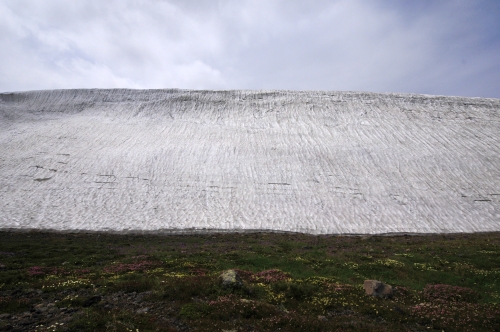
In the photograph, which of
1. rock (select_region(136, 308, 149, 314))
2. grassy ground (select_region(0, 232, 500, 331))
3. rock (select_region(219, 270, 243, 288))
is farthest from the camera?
rock (select_region(219, 270, 243, 288))

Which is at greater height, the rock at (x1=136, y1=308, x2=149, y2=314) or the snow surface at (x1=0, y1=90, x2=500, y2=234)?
the snow surface at (x1=0, y1=90, x2=500, y2=234)

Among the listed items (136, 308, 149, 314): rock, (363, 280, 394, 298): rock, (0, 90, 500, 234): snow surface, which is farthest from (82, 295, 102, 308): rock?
(0, 90, 500, 234): snow surface

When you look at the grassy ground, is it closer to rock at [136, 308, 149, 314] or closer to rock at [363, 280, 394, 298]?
rock at [136, 308, 149, 314]

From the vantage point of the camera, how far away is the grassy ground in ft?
30.4

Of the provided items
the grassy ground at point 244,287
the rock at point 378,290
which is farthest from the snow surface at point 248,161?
the rock at point 378,290

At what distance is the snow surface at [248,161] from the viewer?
2780cm

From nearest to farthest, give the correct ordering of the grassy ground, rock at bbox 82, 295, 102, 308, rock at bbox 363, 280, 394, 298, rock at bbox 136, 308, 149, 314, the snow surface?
the grassy ground, rock at bbox 136, 308, 149, 314, rock at bbox 82, 295, 102, 308, rock at bbox 363, 280, 394, 298, the snow surface

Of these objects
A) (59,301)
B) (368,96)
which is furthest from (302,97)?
(59,301)

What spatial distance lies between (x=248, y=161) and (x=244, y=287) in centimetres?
2474

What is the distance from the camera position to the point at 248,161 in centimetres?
3566

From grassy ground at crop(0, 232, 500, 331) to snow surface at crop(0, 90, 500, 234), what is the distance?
17.3 feet

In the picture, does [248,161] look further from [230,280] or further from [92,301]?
[92,301]

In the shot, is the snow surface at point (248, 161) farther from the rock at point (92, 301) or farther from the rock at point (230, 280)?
the rock at point (92, 301)

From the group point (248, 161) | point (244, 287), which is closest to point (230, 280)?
point (244, 287)
